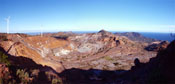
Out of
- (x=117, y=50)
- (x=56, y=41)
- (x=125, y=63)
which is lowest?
(x=125, y=63)

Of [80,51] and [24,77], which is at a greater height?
[24,77]

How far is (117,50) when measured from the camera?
1695 inches

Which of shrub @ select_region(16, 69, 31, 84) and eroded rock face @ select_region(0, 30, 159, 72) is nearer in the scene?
shrub @ select_region(16, 69, 31, 84)

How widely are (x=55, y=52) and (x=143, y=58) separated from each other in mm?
27077

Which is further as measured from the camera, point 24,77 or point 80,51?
point 80,51

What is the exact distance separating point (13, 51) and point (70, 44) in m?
20.9

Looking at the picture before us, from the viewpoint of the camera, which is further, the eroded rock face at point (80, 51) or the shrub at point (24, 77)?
the eroded rock face at point (80, 51)

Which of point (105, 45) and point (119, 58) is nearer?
point (119, 58)

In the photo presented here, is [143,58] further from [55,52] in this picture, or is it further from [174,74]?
[174,74]

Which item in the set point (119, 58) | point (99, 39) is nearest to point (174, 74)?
point (119, 58)

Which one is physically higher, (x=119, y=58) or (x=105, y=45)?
(x=105, y=45)

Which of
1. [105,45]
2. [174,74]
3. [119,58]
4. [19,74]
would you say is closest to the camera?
[174,74]

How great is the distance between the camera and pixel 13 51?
24562 mm

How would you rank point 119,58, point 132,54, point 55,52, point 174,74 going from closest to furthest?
1. point 174,74
2. point 55,52
3. point 119,58
4. point 132,54
